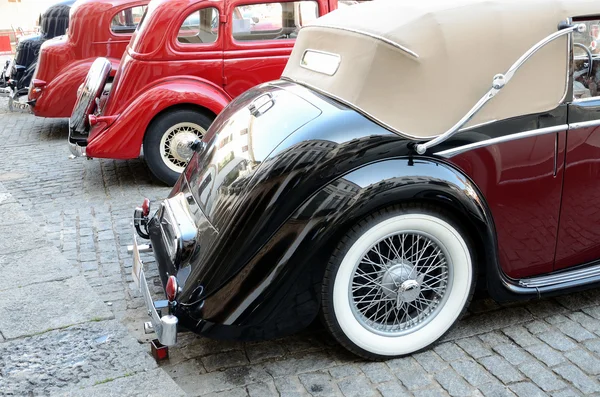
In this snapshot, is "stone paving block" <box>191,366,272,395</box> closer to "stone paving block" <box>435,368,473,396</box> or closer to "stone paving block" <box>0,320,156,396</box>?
"stone paving block" <box>0,320,156,396</box>

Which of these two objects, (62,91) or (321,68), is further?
(62,91)

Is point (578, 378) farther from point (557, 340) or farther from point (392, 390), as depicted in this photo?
point (392, 390)

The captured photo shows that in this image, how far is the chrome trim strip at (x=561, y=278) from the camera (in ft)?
10.9

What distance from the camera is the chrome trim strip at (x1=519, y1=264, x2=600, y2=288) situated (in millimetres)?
3310

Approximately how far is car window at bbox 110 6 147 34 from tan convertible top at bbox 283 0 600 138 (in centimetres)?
594

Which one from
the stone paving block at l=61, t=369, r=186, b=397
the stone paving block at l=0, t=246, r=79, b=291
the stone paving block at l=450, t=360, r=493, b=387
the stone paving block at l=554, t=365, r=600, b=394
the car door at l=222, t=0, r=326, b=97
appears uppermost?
the car door at l=222, t=0, r=326, b=97

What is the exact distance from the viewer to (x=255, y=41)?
6492 millimetres

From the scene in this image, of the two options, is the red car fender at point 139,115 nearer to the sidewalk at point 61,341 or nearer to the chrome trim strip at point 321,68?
the sidewalk at point 61,341

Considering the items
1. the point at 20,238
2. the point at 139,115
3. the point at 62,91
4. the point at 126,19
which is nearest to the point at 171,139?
the point at 139,115

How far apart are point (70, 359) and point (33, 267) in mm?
1361

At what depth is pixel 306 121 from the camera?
3135 mm

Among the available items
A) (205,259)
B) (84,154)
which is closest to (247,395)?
(205,259)

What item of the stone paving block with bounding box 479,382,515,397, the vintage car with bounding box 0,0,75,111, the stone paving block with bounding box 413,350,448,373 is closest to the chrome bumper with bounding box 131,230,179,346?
the stone paving block with bounding box 413,350,448,373

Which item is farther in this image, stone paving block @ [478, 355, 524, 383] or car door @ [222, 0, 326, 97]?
car door @ [222, 0, 326, 97]
